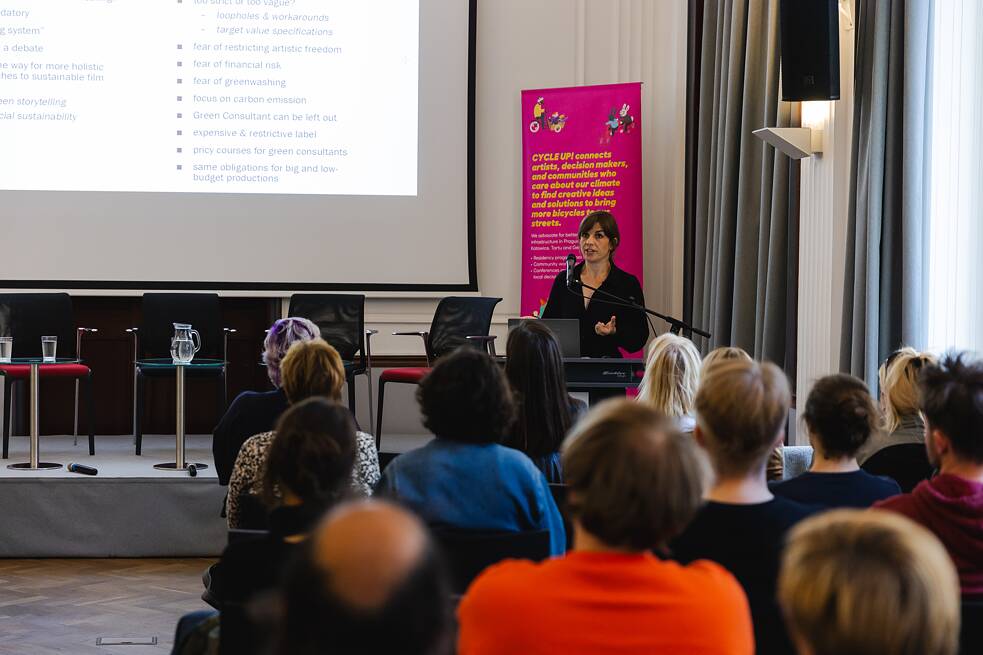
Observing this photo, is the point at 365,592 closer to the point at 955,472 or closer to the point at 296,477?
the point at 296,477

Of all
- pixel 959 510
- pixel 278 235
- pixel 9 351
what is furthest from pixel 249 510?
pixel 278 235

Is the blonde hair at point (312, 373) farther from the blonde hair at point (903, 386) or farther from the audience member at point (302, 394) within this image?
the blonde hair at point (903, 386)

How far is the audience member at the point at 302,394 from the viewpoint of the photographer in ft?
9.04

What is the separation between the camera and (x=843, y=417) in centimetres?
218

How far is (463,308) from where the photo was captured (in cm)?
625

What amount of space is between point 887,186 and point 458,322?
270cm

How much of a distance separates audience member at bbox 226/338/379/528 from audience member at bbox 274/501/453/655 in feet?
6.72

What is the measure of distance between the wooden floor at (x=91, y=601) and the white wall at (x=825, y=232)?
281 centimetres

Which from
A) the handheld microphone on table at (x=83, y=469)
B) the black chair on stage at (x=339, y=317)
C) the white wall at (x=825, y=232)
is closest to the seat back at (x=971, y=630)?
the white wall at (x=825, y=232)

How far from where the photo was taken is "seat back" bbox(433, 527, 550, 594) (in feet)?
6.29

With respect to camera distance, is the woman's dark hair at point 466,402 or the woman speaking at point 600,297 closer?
the woman's dark hair at point 466,402

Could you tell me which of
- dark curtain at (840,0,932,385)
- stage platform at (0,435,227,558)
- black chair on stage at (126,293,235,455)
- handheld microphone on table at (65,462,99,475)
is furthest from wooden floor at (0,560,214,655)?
dark curtain at (840,0,932,385)

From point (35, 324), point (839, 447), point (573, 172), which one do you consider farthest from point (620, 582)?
point (573, 172)

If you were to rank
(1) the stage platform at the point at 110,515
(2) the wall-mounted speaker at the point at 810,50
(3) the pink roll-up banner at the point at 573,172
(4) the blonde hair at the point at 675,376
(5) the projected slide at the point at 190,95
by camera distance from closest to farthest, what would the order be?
1. (4) the blonde hair at the point at 675,376
2. (2) the wall-mounted speaker at the point at 810,50
3. (1) the stage platform at the point at 110,515
4. (5) the projected slide at the point at 190,95
5. (3) the pink roll-up banner at the point at 573,172
